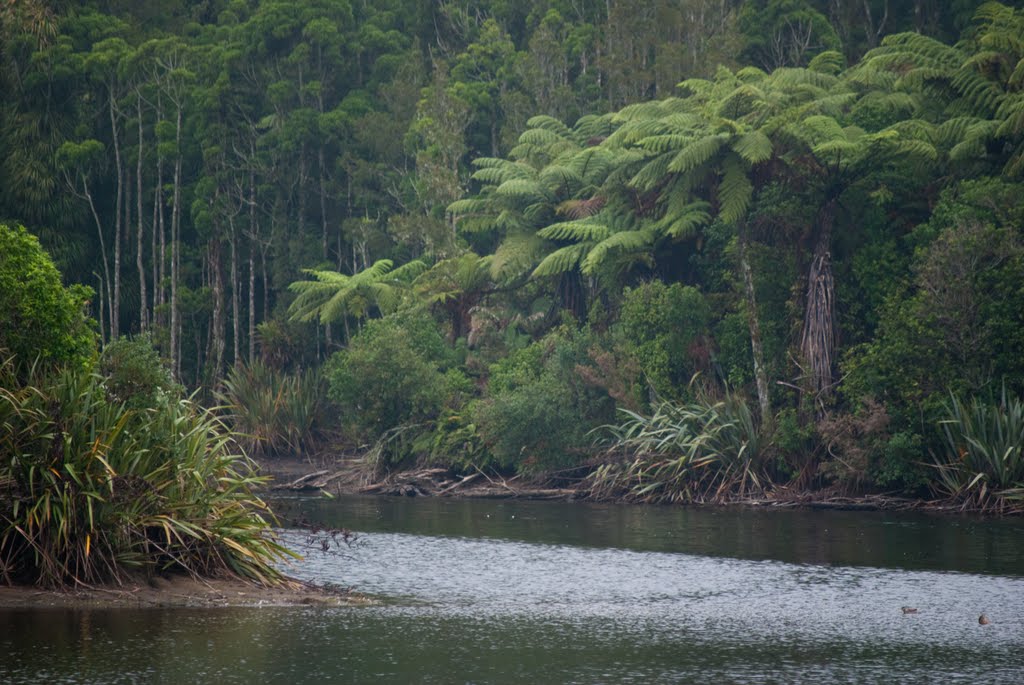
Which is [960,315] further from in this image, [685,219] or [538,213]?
[538,213]

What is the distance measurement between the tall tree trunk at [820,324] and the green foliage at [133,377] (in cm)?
1431

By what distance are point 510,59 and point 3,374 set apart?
29.0 meters

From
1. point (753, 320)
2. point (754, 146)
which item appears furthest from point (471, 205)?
point (754, 146)

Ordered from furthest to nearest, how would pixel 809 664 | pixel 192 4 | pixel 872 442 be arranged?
pixel 192 4 < pixel 872 442 < pixel 809 664

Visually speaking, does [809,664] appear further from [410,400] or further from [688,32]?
[688,32]

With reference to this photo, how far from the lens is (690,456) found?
85.0ft

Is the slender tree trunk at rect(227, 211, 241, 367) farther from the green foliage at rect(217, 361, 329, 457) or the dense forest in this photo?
the green foliage at rect(217, 361, 329, 457)

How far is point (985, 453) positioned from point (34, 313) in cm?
1580

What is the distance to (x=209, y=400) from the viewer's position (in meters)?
41.4

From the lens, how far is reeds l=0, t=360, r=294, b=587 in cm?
1323

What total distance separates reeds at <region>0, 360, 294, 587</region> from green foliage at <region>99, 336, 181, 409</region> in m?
0.53

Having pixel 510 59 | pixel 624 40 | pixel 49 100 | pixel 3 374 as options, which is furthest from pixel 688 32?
pixel 3 374

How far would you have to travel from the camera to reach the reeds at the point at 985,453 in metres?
22.5

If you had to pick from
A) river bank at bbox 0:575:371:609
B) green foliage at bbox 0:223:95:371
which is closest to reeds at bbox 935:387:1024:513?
river bank at bbox 0:575:371:609
